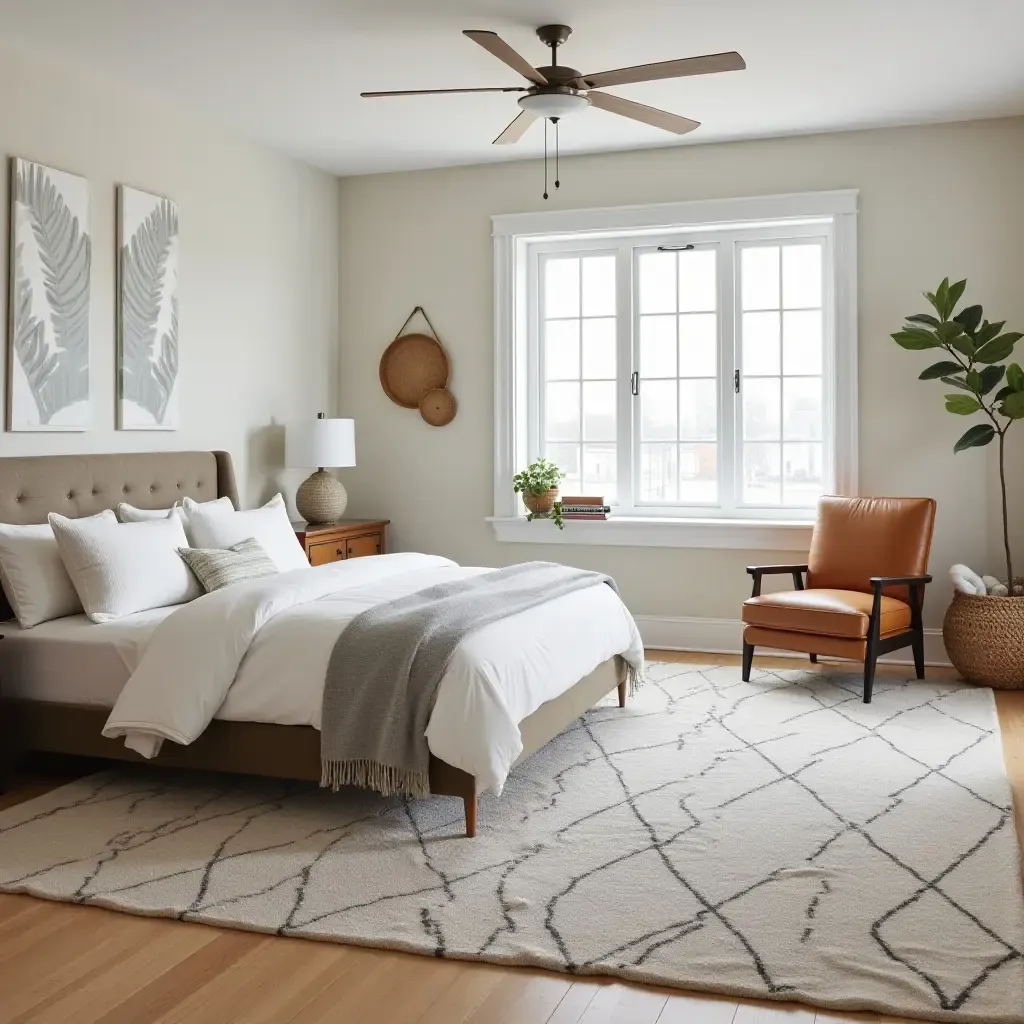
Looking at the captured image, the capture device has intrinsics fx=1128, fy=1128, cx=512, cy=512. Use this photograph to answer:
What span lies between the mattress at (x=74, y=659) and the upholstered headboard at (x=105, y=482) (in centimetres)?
58

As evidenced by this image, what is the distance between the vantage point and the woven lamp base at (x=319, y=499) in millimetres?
6086

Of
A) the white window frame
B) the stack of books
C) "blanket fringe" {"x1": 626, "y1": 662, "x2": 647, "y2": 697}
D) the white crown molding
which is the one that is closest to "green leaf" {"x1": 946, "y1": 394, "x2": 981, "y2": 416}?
the white window frame

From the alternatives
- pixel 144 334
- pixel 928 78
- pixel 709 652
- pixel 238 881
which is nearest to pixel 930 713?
pixel 709 652

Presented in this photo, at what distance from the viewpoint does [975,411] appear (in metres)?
5.39

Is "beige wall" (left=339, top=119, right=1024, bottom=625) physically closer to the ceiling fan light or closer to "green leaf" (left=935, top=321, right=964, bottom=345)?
"green leaf" (left=935, top=321, right=964, bottom=345)

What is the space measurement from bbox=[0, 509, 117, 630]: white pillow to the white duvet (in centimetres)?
60

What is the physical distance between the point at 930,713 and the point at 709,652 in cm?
159

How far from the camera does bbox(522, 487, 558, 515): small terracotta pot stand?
6336 mm

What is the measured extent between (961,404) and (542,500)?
7.36 feet

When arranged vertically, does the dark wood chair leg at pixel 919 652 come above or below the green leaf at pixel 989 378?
below

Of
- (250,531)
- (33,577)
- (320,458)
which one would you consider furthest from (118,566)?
(320,458)

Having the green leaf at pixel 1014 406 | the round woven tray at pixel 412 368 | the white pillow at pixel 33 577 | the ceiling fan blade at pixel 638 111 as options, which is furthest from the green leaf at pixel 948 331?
the white pillow at pixel 33 577

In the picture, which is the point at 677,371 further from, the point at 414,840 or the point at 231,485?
the point at 414,840

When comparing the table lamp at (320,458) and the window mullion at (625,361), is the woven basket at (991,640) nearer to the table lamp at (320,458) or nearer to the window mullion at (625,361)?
the window mullion at (625,361)
